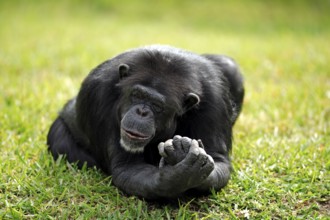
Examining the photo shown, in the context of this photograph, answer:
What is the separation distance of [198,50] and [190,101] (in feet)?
25.6

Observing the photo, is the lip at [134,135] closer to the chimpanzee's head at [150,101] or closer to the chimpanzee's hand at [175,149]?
the chimpanzee's head at [150,101]

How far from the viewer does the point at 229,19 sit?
1695 centimetres

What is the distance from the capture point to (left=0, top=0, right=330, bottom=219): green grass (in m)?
4.41

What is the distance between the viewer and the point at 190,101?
455cm

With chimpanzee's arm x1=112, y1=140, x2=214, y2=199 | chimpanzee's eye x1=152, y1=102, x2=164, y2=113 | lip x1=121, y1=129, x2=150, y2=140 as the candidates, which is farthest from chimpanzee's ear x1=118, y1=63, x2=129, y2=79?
chimpanzee's arm x1=112, y1=140, x2=214, y2=199

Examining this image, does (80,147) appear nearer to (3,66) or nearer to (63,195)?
(63,195)

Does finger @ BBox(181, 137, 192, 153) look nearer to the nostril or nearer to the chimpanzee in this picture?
the chimpanzee

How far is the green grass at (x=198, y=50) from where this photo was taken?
14.5 feet

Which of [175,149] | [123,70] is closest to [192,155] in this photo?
[175,149]

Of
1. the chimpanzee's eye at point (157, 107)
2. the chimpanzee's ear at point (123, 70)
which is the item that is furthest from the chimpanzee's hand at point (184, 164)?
the chimpanzee's ear at point (123, 70)

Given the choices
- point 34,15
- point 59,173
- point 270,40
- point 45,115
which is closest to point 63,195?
point 59,173

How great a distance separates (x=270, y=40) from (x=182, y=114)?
1013 centimetres

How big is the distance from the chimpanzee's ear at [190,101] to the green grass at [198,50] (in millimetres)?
877

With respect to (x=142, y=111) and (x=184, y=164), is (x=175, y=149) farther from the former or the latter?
(x=142, y=111)
